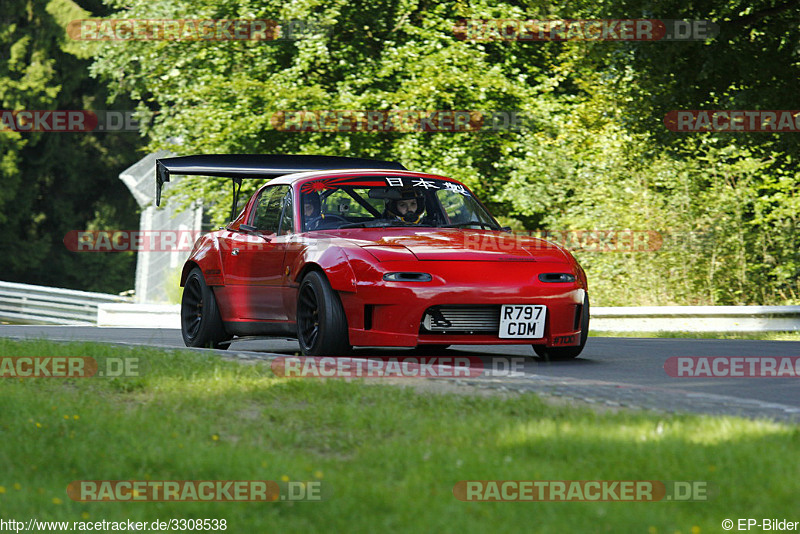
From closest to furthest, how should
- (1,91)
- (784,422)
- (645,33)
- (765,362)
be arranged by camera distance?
(784,422), (765,362), (645,33), (1,91)

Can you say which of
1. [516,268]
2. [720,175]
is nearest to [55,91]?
[720,175]

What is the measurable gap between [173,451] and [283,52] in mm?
19342

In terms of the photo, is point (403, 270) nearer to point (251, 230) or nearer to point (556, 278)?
point (556, 278)

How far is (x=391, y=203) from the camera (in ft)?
34.0

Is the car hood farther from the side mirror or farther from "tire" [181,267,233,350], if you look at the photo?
"tire" [181,267,233,350]

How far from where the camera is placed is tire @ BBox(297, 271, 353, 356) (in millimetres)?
8648

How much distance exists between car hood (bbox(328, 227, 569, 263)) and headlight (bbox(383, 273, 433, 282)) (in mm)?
170

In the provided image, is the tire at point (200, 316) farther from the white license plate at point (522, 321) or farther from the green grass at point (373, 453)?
the green grass at point (373, 453)

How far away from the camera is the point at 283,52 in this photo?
2384 centimetres

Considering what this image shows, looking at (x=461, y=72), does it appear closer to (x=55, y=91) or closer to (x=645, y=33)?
(x=645, y=33)

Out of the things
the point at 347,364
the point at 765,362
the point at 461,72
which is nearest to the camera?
the point at 347,364

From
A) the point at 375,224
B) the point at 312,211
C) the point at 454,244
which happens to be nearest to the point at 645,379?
the point at 454,244

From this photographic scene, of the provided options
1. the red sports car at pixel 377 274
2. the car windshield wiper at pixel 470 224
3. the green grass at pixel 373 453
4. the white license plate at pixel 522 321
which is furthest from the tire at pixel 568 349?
the green grass at pixel 373 453

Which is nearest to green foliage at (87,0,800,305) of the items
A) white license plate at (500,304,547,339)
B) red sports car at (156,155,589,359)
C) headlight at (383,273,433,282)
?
red sports car at (156,155,589,359)
